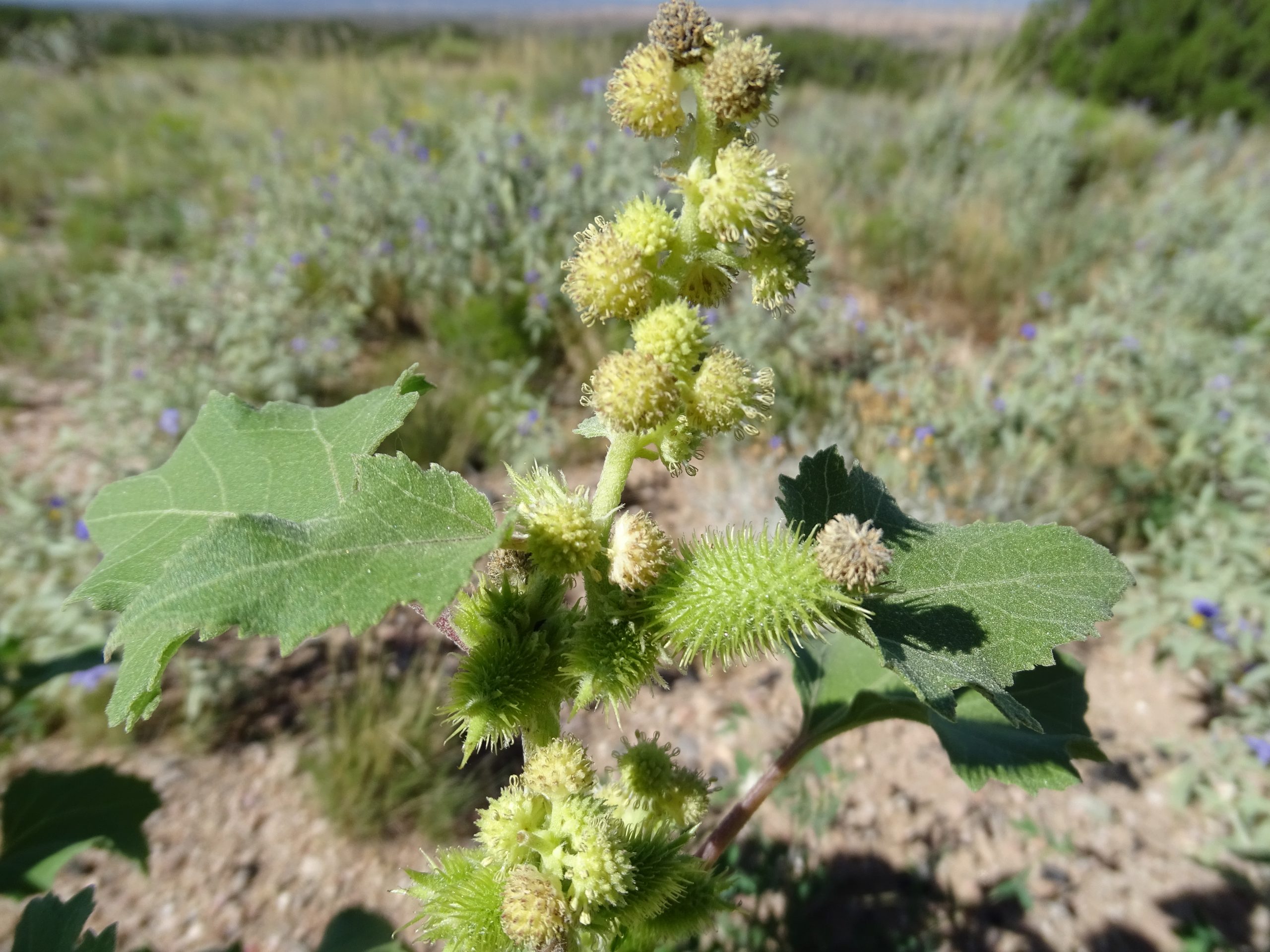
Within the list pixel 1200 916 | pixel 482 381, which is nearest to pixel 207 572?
pixel 1200 916

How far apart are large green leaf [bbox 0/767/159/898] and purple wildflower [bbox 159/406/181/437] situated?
6.02ft

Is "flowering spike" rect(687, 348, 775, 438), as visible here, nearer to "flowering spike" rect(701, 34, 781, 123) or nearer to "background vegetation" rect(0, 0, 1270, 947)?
"flowering spike" rect(701, 34, 781, 123)

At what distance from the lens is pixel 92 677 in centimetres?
242

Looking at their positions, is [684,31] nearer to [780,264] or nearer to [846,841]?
[780,264]

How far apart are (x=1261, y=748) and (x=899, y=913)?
3.98 ft

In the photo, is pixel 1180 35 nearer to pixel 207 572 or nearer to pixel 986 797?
pixel 986 797

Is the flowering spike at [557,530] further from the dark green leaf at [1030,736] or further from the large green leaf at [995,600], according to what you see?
the dark green leaf at [1030,736]

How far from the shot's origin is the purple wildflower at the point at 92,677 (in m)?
2.40

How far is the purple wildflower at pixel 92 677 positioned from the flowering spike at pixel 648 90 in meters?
2.48

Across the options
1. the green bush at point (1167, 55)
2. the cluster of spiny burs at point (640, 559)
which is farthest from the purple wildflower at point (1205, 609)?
the green bush at point (1167, 55)

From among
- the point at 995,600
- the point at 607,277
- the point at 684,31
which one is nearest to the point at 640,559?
the point at 607,277

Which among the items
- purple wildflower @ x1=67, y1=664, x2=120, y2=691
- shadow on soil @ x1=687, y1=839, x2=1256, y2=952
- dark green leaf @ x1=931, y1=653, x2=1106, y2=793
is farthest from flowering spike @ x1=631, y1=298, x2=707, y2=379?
purple wildflower @ x1=67, y1=664, x2=120, y2=691

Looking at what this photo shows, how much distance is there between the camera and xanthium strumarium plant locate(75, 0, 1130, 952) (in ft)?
2.03

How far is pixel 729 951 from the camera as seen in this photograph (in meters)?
1.85
